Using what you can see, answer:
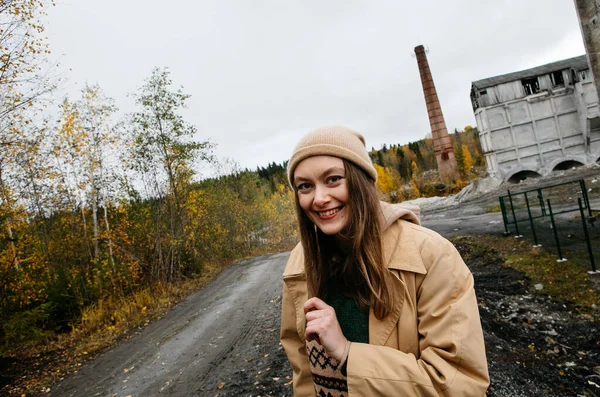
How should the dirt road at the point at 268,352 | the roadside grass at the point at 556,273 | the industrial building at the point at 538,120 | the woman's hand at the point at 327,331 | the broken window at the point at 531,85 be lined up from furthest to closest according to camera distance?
the broken window at the point at 531,85 → the industrial building at the point at 538,120 → the roadside grass at the point at 556,273 → the dirt road at the point at 268,352 → the woman's hand at the point at 327,331

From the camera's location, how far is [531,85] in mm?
25078

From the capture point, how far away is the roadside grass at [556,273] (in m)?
4.81

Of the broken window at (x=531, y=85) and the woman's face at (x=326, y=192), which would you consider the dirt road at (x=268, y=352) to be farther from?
the broken window at (x=531, y=85)

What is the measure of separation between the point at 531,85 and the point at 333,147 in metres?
30.9

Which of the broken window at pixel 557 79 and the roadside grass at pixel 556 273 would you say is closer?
the roadside grass at pixel 556 273

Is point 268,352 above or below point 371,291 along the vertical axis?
below

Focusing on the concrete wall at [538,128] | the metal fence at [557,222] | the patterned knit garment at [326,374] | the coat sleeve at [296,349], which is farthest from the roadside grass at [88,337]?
the concrete wall at [538,128]

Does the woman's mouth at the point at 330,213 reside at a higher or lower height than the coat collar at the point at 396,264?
higher

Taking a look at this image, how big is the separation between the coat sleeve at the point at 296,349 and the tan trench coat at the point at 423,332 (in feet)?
1.68

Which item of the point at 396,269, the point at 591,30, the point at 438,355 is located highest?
the point at 591,30

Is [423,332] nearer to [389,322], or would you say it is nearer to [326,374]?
[389,322]

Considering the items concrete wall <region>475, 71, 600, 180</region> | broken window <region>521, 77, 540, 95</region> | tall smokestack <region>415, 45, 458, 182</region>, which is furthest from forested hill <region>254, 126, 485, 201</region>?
broken window <region>521, 77, 540, 95</region>

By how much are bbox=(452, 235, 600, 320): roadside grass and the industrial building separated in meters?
19.5

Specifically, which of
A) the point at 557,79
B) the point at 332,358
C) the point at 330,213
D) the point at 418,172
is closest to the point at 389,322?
the point at 332,358
